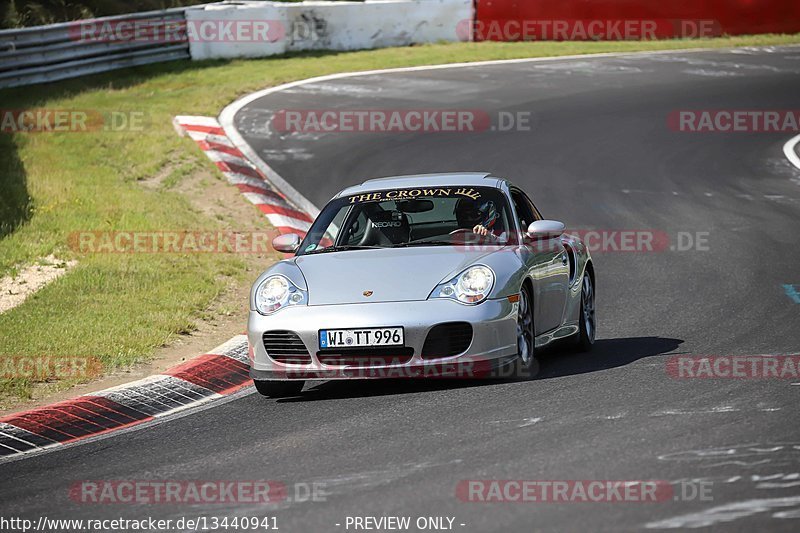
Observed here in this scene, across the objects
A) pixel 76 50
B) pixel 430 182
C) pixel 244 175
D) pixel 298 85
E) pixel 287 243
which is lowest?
pixel 244 175

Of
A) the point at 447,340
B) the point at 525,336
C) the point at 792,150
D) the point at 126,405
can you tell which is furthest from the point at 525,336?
the point at 792,150

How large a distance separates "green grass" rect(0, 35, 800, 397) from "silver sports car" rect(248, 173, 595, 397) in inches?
69.9

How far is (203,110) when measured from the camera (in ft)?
61.4

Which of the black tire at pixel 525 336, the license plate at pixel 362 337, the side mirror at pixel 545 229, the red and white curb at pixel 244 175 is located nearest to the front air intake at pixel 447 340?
the license plate at pixel 362 337

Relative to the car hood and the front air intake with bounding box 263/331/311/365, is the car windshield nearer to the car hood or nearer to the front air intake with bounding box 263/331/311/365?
the car hood

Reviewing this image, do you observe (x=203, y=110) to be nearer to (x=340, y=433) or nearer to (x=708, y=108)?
(x=708, y=108)

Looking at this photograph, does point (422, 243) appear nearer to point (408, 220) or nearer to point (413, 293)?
point (408, 220)

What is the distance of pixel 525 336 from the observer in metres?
7.59

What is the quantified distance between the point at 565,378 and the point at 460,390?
725mm

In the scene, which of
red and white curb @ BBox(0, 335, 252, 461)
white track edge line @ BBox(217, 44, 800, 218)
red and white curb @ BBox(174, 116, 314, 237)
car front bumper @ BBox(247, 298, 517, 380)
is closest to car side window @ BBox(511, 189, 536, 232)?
car front bumper @ BBox(247, 298, 517, 380)

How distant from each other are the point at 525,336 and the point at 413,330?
92 centimetres

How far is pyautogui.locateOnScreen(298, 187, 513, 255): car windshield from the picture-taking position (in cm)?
823

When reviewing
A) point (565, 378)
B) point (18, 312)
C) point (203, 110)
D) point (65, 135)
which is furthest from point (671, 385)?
point (203, 110)

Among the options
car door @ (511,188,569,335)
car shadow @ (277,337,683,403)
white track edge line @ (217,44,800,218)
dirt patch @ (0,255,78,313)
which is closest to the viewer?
car shadow @ (277,337,683,403)
